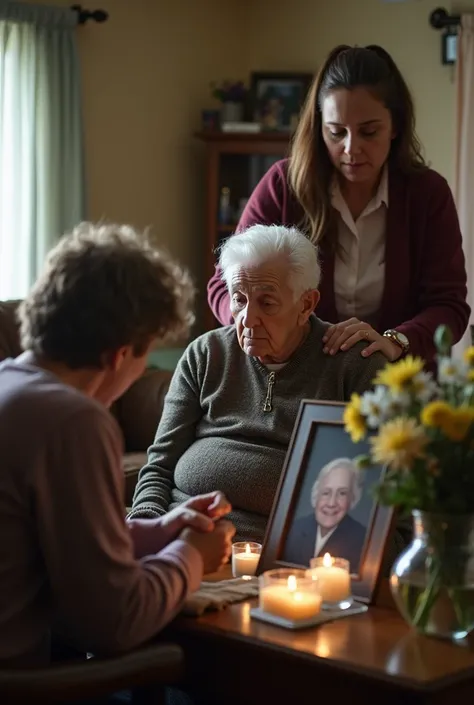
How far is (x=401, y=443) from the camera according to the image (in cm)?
154

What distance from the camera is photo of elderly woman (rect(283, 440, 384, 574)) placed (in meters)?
1.86

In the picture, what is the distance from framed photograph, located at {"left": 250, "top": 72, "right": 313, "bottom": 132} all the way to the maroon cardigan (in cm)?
292

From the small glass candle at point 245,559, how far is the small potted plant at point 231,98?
3930 mm

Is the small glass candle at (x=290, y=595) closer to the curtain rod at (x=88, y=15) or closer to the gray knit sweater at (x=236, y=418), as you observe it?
the gray knit sweater at (x=236, y=418)

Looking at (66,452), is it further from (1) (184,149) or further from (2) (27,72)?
(1) (184,149)

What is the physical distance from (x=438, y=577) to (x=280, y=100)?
439cm

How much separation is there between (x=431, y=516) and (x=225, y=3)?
4868 millimetres

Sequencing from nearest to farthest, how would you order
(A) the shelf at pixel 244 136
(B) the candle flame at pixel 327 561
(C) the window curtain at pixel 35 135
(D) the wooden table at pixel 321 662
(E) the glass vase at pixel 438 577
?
(D) the wooden table at pixel 321 662, (E) the glass vase at pixel 438 577, (B) the candle flame at pixel 327 561, (C) the window curtain at pixel 35 135, (A) the shelf at pixel 244 136


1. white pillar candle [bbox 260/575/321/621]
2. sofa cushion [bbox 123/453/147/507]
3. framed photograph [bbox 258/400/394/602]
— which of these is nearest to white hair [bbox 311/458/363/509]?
framed photograph [bbox 258/400/394/602]

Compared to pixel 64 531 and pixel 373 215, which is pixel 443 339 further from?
pixel 373 215

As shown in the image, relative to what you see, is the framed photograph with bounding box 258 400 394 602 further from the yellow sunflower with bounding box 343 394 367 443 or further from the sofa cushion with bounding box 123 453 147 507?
the sofa cushion with bounding box 123 453 147 507

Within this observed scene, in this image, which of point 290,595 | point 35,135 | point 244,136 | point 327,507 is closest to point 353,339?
point 327,507

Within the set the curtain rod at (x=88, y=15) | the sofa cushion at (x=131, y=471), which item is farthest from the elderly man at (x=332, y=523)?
the curtain rod at (x=88, y=15)

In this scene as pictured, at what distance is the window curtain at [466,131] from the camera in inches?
199
